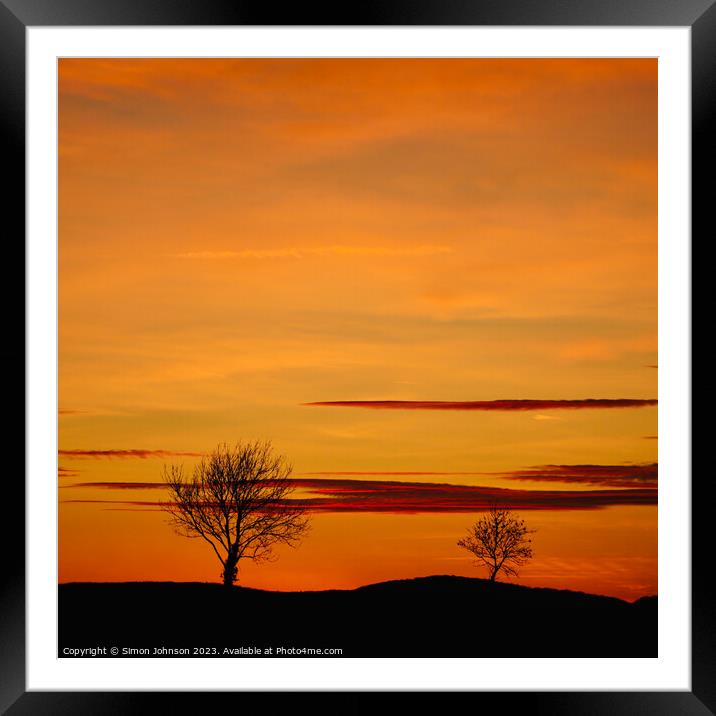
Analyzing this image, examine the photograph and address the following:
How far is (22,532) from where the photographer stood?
3.23 m

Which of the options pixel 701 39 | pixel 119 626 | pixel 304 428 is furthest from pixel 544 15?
pixel 119 626

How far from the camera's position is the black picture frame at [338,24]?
312 cm

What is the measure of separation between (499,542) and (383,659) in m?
0.87

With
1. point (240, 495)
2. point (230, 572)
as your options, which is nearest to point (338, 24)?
point (240, 495)

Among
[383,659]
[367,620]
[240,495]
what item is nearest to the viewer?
[383,659]

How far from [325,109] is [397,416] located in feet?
4.45

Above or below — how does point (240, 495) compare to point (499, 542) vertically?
above

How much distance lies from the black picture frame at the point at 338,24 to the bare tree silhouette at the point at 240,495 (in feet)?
2.27

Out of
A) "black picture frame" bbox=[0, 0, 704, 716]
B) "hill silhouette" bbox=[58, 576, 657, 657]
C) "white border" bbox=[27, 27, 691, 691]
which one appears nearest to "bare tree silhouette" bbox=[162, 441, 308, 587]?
"hill silhouette" bbox=[58, 576, 657, 657]

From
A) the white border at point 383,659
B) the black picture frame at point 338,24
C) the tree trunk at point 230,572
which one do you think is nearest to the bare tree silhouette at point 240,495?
the tree trunk at point 230,572

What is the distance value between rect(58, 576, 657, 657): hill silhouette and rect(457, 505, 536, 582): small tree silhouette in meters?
0.10

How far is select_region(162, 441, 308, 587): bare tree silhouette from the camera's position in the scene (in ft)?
12.5

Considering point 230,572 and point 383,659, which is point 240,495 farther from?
point 383,659

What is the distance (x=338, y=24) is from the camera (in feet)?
10.6
